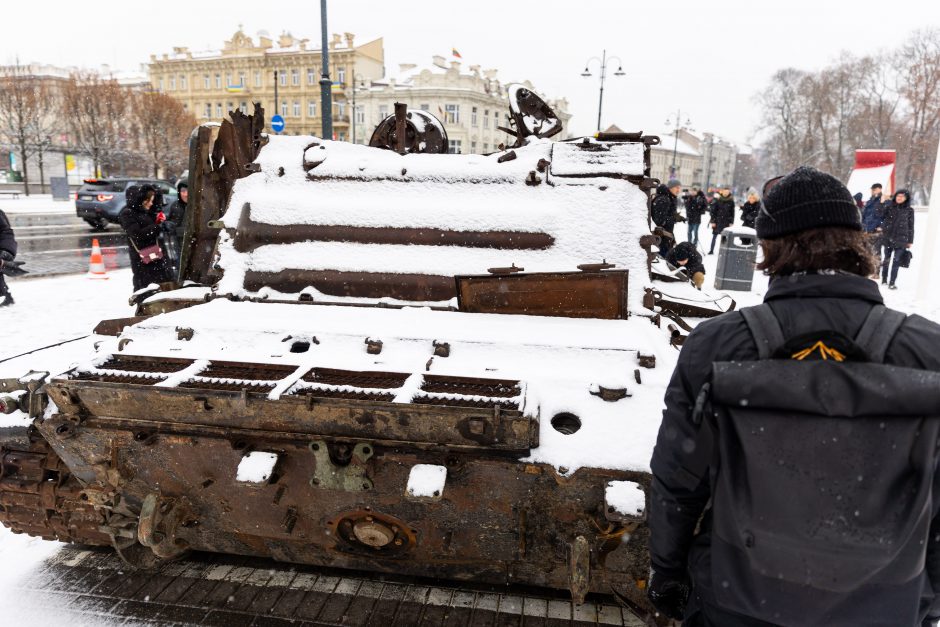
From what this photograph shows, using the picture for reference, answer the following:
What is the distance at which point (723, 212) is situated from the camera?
571 inches

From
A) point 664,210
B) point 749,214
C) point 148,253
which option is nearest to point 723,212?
point 749,214

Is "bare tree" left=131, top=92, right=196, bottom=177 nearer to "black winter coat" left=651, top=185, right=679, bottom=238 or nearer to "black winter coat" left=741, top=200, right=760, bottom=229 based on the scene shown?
"black winter coat" left=741, top=200, right=760, bottom=229

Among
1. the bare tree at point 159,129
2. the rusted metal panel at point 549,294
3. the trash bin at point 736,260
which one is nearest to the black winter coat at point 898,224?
the trash bin at point 736,260

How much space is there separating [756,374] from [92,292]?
11.0m

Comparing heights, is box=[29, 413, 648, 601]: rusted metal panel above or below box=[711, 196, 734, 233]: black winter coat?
below

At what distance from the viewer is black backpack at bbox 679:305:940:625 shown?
148cm

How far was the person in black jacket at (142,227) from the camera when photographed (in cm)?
774

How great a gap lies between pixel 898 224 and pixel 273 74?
48.8 meters

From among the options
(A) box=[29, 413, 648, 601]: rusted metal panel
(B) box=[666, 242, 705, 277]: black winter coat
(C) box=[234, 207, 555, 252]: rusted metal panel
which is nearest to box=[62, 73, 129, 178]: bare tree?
(B) box=[666, 242, 705, 277]: black winter coat

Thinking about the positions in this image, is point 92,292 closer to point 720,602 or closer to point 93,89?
point 720,602

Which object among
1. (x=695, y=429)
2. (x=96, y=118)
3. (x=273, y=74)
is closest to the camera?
(x=695, y=429)

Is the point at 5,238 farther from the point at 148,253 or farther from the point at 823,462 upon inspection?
the point at 823,462

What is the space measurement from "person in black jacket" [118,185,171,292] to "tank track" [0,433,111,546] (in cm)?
533

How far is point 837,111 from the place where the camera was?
41875 mm
